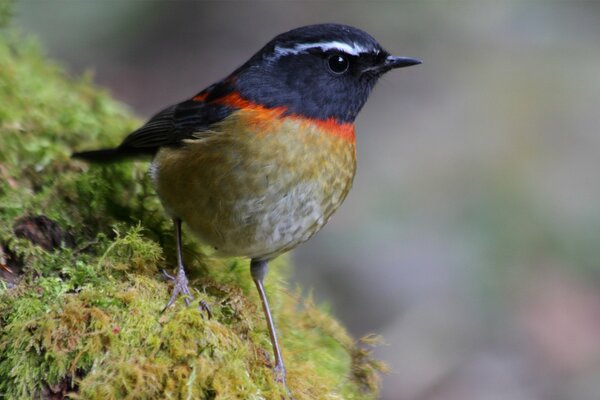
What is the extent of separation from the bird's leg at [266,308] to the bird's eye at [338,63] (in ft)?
3.91

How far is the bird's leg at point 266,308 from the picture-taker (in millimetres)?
3953

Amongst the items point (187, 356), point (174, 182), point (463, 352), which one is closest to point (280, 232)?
point (174, 182)

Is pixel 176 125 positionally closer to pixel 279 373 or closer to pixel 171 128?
pixel 171 128

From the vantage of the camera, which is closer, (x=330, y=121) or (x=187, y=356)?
(x=187, y=356)

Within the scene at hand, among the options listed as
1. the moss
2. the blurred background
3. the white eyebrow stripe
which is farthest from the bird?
the blurred background

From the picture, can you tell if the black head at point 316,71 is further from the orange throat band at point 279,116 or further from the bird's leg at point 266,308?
the bird's leg at point 266,308

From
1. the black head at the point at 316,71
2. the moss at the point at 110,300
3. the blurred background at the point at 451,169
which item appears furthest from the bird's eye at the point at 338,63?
the blurred background at the point at 451,169

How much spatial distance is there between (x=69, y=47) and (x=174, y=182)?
837 cm

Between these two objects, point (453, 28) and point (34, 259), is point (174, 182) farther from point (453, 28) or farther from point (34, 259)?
point (453, 28)

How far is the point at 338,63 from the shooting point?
4.63 meters

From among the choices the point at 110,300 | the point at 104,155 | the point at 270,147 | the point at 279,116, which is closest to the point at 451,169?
the point at 104,155

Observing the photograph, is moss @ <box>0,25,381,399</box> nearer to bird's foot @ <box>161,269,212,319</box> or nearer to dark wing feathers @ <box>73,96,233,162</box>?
bird's foot @ <box>161,269,212,319</box>

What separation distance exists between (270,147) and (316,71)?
0.64m

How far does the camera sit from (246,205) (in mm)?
4246
